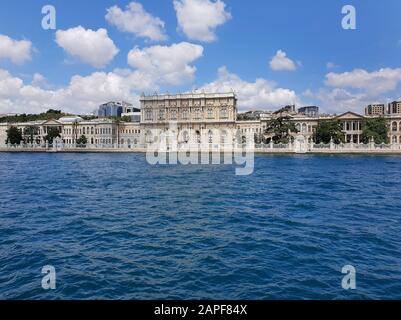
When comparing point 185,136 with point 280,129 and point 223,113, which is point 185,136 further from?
point 280,129

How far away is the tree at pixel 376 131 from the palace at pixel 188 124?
6.36m

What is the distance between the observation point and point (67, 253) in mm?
9234

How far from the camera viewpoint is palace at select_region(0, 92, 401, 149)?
241ft

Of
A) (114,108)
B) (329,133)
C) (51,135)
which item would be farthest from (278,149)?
(114,108)

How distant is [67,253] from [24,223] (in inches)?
160

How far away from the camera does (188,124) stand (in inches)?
3164

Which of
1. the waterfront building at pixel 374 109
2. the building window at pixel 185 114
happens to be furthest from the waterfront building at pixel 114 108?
the waterfront building at pixel 374 109

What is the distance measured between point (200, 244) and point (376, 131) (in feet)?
195

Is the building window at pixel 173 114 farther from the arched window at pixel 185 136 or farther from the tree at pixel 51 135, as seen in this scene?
the tree at pixel 51 135

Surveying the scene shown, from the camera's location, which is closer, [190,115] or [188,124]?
[188,124]

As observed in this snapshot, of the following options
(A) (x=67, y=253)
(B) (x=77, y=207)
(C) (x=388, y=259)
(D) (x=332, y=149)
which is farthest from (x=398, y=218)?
(D) (x=332, y=149)

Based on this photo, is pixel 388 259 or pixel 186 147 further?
pixel 186 147

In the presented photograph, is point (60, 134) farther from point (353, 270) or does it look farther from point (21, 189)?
point (353, 270)

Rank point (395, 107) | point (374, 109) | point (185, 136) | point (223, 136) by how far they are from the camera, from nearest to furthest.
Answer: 1. point (223, 136)
2. point (185, 136)
3. point (395, 107)
4. point (374, 109)
